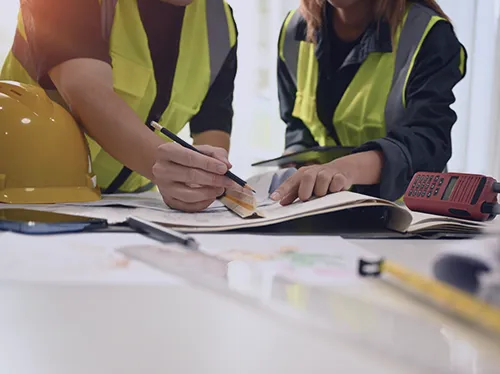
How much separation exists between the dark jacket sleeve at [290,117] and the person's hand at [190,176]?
577 mm

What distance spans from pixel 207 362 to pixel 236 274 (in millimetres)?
94

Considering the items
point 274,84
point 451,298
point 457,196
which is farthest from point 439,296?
point 274,84

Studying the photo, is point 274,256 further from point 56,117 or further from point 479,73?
point 479,73

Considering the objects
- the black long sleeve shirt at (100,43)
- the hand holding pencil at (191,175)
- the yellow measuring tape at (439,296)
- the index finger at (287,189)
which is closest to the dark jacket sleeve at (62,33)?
the black long sleeve shirt at (100,43)

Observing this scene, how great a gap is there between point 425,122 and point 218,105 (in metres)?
0.43

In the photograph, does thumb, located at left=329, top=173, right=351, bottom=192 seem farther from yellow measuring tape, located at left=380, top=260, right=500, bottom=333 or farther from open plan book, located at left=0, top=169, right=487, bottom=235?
yellow measuring tape, located at left=380, top=260, right=500, bottom=333

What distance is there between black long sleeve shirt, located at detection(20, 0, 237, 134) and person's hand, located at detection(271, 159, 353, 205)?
377 mm

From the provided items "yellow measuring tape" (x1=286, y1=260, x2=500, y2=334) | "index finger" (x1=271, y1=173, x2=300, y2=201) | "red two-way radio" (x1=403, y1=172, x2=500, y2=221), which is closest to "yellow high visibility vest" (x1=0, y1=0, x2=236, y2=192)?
"index finger" (x1=271, y1=173, x2=300, y2=201)

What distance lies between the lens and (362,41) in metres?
1.00

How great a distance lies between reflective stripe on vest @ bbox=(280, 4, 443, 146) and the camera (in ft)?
3.15

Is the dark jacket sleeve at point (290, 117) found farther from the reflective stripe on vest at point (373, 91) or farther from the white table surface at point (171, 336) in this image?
the white table surface at point (171, 336)

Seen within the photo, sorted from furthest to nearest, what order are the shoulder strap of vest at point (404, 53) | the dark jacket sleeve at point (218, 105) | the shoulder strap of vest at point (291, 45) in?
the shoulder strap of vest at point (291, 45) → the dark jacket sleeve at point (218, 105) → the shoulder strap of vest at point (404, 53)

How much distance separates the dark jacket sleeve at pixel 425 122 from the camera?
0.74 m

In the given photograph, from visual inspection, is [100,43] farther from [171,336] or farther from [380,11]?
[171,336]
